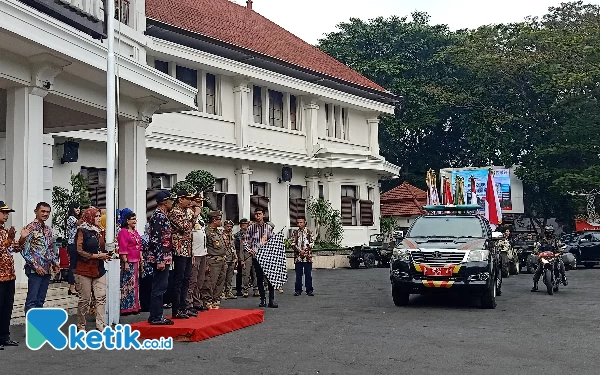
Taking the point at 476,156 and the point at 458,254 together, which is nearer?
the point at 458,254

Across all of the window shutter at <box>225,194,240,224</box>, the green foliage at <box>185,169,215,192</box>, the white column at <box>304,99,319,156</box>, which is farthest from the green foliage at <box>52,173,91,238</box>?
the white column at <box>304,99,319,156</box>

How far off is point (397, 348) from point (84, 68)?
6.58m

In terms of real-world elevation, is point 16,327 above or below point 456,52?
below

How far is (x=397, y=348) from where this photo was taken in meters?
8.70

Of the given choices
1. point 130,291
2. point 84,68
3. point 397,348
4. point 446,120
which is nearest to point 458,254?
point 397,348

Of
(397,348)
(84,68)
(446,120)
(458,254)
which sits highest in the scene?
(446,120)

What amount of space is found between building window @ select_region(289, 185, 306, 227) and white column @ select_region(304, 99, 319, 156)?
144cm

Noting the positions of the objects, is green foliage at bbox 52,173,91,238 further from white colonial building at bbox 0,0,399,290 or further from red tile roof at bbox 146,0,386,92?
red tile roof at bbox 146,0,386,92

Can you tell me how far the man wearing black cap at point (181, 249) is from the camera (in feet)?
31.4

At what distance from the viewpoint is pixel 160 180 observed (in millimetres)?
21797

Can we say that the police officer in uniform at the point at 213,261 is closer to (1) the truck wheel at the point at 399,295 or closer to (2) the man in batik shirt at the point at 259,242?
(2) the man in batik shirt at the point at 259,242

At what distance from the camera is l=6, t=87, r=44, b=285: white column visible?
10.6 metres

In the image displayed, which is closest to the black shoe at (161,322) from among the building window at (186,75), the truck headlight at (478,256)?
the truck headlight at (478,256)

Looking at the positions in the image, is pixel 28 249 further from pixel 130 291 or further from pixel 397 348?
pixel 397 348
